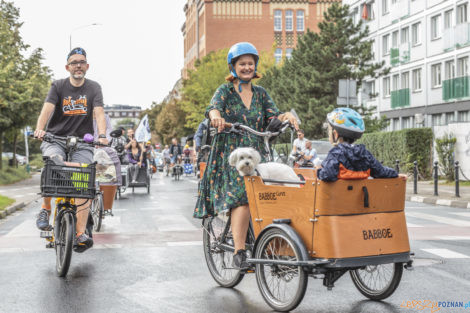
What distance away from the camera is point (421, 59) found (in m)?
41.2

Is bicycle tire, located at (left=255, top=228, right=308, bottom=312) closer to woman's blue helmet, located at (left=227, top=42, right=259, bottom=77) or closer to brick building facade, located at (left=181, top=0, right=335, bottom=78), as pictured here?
woman's blue helmet, located at (left=227, top=42, right=259, bottom=77)

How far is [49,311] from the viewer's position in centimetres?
546

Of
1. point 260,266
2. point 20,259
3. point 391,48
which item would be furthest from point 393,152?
point 260,266

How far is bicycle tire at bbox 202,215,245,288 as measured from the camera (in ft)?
20.5

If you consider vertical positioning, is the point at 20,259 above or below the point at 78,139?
below

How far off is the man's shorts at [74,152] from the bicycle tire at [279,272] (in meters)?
2.74

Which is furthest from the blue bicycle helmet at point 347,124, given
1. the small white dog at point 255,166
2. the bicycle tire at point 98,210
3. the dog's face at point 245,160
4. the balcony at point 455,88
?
the balcony at point 455,88

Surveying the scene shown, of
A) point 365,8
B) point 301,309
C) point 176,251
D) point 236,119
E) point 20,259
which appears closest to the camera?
point 301,309

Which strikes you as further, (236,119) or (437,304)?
(236,119)

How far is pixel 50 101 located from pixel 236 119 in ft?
7.98

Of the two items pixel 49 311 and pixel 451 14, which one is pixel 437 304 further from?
pixel 451 14

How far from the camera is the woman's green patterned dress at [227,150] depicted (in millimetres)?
5816

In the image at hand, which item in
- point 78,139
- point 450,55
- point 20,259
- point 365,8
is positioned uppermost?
point 365,8

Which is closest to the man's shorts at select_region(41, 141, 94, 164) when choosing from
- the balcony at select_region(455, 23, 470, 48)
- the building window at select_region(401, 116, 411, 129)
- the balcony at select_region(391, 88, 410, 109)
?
the balcony at select_region(455, 23, 470, 48)
